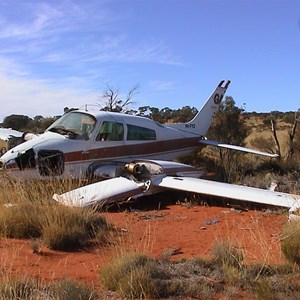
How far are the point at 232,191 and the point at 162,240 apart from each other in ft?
11.2

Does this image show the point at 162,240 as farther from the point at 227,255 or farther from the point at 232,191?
the point at 232,191

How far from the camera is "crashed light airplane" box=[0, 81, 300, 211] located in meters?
10.6

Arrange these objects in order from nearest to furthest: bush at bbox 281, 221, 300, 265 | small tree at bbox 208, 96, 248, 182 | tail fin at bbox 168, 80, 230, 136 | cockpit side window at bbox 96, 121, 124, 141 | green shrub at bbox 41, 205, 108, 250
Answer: bush at bbox 281, 221, 300, 265 < green shrub at bbox 41, 205, 108, 250 < cockpit side window at bbox 96, 121, 124, 141 < tail fin at bbox 168, 80, 230, 136 < small tree at bbox 208, 96, 248, 182

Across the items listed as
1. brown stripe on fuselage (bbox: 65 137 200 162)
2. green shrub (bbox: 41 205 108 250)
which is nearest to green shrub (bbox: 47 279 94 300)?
green shrub (bbox: 41 205 108 250)

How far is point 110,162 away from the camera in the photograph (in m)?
13.8

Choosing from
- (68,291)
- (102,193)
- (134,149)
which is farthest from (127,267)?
(134,149)

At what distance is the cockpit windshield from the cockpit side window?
32 cm

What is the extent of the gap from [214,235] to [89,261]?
2567 mm

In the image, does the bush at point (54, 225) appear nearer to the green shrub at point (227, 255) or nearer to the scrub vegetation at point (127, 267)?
the scrub vegetation at point (127, 267)

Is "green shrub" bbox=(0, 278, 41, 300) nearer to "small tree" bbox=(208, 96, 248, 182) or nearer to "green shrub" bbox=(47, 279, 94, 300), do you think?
"green shrub" bbox=(47, 279, 94, 300)

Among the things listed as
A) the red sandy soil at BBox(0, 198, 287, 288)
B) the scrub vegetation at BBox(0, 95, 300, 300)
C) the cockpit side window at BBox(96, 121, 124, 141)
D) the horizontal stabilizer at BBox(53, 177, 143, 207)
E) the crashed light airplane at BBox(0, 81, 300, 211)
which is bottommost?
the red sandy soil at BBox(0, 198, 287, 288)

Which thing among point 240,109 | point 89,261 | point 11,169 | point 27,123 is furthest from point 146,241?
point 27,123

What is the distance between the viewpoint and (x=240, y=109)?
80.8 ft

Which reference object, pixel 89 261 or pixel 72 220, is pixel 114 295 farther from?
pixel 72 220
